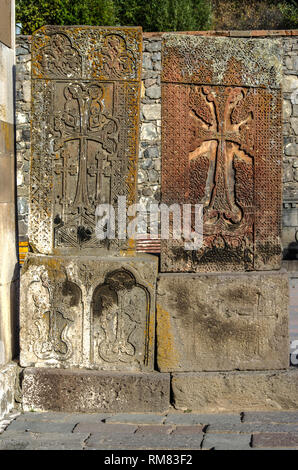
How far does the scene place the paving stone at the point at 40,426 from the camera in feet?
14.5

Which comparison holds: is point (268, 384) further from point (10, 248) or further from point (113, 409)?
point (10, 248)

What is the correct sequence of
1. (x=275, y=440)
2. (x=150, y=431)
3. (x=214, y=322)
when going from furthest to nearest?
1. (x=214, y=322)
2. (x=150, y=431)
3. (x=275, y=440)

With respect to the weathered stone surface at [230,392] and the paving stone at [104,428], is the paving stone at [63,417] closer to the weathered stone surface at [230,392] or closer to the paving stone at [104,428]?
the paving stone at [104,428]

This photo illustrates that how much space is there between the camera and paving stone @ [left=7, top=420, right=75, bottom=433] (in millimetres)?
4422

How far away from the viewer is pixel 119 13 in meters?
16.3

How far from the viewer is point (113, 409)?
481 centimetres

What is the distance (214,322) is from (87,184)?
1238 millimetres

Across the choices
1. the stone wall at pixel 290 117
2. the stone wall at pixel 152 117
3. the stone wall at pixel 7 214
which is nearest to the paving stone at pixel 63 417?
the stone wall at pixel 7 214

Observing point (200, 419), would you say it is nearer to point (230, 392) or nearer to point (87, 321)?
point (230, 392)

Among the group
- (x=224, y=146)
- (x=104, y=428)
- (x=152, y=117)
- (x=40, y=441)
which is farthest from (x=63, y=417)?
(x=152, y=117)

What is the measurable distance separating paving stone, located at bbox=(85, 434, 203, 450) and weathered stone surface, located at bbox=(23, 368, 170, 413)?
51 cm

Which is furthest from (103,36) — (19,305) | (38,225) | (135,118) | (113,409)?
(113,409)

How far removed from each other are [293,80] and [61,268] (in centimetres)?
856

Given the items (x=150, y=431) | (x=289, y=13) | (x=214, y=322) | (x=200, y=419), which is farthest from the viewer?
(x=289, y=13)
